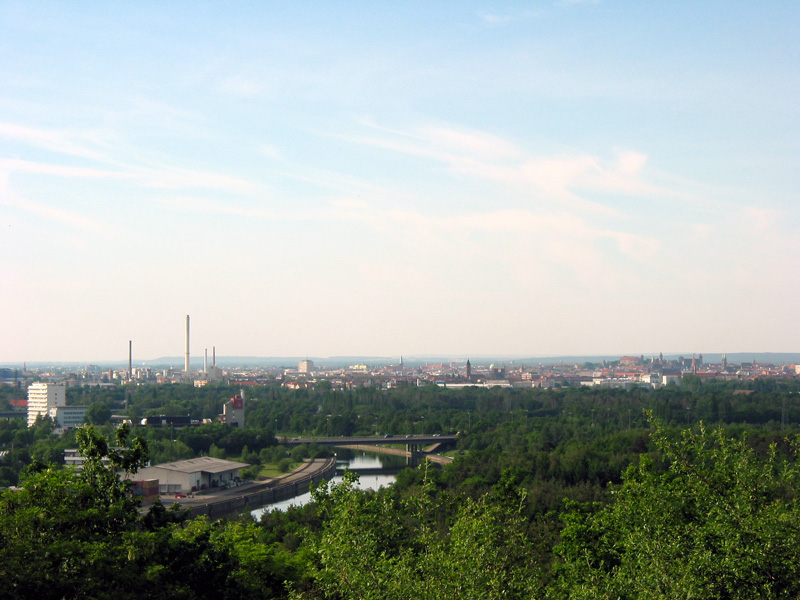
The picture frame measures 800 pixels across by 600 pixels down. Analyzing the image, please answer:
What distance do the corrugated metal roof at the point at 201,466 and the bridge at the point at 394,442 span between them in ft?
37.8

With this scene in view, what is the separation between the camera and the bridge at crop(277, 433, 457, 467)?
189 feet

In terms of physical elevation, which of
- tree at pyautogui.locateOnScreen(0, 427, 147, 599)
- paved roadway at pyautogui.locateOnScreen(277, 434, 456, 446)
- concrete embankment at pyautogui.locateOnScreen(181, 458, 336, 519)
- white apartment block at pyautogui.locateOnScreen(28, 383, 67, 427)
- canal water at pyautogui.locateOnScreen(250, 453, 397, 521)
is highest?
tree at pyautogui.locateOnScreen(0, 427, 147, 599)

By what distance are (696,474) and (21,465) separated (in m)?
38.0

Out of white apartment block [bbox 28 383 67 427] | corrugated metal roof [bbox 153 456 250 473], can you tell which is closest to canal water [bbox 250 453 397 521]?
corrugated metal roof [bbox 153 456 250 473]

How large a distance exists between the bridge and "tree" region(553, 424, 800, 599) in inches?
1825

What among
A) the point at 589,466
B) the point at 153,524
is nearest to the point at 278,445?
the point at 589,466

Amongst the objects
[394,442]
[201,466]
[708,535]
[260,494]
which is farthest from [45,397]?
[708,535]

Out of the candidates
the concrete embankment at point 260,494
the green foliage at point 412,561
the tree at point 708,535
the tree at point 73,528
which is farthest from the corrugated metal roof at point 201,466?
the green foliage at point 412,561

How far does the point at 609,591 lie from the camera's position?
24.7ft

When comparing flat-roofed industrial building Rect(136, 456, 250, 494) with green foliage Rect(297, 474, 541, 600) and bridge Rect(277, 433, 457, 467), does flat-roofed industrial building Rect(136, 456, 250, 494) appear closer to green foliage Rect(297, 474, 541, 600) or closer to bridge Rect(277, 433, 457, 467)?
bridge Rect(277, 433, 457, 467)

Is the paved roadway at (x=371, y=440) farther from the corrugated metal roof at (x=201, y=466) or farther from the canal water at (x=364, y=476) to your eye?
the corrugated metal roof at (x=201, y=466)

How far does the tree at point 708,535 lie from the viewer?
749cm

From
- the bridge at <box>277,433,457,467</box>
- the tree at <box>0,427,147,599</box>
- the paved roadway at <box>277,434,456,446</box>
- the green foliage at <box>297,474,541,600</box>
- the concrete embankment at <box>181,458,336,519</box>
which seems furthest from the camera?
the paved roadway at <box>277,434,456,446</box>

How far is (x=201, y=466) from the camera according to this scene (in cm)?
4347
